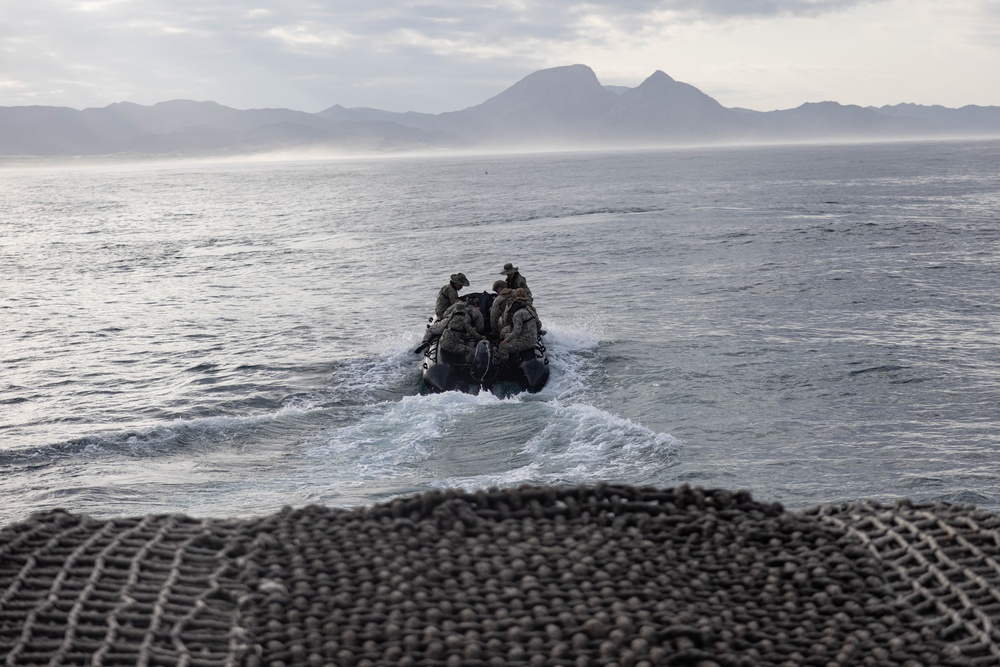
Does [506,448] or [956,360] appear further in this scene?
[956,360]

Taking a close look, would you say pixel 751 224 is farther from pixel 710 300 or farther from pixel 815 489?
pixel 815 489

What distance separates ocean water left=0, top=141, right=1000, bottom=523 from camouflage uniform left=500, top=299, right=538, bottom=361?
1211 millimetres

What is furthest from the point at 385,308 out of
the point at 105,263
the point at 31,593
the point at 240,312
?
the point at 31,593

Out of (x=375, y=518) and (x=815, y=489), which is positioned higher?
(x=375, y=518)

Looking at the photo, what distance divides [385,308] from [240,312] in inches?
196

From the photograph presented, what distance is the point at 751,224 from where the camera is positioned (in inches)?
2141

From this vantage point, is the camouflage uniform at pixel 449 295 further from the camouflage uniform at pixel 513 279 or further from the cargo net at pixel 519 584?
the cargo net at pixel 519 584

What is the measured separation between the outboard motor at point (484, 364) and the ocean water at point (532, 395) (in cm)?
53

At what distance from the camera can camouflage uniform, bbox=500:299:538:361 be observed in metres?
21.1

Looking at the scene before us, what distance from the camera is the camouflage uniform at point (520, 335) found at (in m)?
21.1

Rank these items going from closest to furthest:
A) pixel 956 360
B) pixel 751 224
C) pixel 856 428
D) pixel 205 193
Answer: pixel 856 428 → pixel 956 360 → pixel 751 224 → pixel 205 193

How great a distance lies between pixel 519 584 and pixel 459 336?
13.0 metres

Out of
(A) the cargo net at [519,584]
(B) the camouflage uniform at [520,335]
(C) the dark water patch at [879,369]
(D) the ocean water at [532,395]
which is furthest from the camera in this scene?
(C) the dark water patch at [879,369]

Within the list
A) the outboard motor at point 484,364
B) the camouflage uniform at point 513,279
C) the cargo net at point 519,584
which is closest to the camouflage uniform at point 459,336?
the outboard motor at point 484,364
